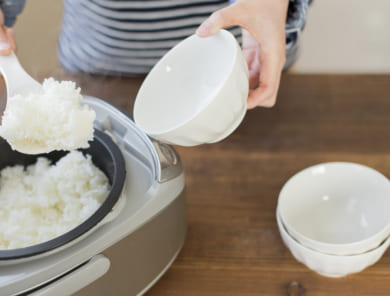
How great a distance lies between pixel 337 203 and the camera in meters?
0.96

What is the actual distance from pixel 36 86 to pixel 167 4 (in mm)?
467

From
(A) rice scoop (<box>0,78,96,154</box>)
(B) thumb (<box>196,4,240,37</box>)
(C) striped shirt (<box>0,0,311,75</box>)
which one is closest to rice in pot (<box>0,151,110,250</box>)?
(A) rice scoop (<box>0,78,96,154</box>)

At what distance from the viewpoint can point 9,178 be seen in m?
0.91

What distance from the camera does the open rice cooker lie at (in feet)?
2.27

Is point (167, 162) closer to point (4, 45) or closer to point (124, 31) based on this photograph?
point (4, 45)

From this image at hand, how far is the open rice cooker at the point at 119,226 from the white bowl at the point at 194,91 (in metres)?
0.07

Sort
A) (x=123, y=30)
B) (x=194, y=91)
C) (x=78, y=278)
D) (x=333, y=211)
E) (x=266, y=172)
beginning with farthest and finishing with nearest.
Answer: (x=123, y=30), (x=266, y=172), (x=333, y=211), (x=194, y=91), (x=78, y=278)

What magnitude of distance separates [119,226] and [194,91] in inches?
10.3

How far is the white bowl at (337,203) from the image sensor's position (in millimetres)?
903

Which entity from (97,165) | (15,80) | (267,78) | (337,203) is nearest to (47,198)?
(97,165)

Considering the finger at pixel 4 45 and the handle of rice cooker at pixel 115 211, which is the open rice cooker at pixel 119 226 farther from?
the finger at pixel 4 45

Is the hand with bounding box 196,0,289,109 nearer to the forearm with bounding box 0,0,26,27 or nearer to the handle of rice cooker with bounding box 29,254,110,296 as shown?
the handle of rice cooker with bounding box 29,254,110,296

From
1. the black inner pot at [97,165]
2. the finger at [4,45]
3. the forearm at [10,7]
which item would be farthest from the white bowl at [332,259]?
the forearm at [10,7]

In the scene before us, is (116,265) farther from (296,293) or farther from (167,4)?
(167,4)
